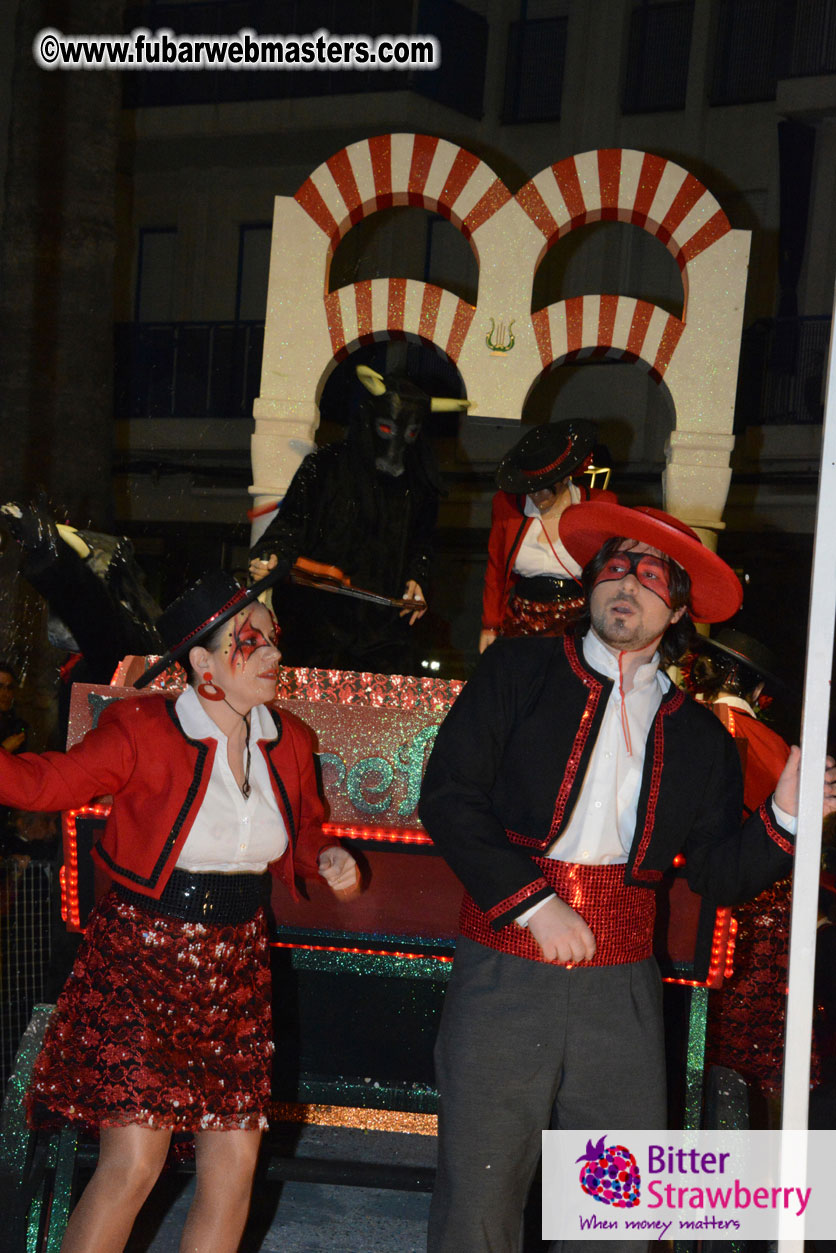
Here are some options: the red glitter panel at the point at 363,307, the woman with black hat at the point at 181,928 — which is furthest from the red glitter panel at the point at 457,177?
the woman with black hat at the point at 181,928

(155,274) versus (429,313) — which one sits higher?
(155,274)

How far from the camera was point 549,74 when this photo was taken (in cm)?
964

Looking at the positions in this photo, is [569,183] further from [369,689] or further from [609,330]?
[369,689]

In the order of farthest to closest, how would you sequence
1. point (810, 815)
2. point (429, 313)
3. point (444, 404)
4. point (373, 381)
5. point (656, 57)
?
point (656, 57) < point (444, 404) < point (373, 381) < point (429, 313) < point (810, 815)

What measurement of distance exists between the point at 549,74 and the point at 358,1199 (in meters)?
8.30

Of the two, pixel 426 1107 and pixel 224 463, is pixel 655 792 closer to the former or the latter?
pixel 426 1107

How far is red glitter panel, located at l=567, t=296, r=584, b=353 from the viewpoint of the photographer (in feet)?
13.8

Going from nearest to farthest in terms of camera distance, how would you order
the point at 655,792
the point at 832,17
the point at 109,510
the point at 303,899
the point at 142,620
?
1. the point at 655,792
2. the point at 303,899
3. the point at 142,620
4. the point at 109,510
5. the point at 832,17

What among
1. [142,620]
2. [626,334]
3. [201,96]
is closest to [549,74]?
[201,96]

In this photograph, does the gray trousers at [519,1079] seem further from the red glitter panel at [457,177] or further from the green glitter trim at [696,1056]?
the red glitter panel at [457,177]

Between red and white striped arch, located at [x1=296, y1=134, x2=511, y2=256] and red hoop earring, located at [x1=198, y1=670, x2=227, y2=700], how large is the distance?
6.64 ft

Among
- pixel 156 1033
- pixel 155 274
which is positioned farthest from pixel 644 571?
pixel 155 274

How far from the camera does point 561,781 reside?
258cm

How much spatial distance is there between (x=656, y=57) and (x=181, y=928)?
8.68 meters
